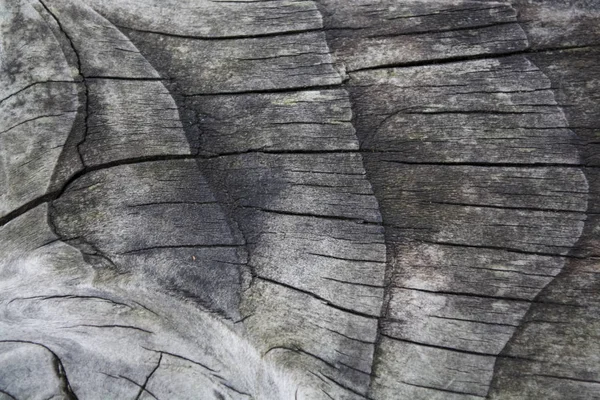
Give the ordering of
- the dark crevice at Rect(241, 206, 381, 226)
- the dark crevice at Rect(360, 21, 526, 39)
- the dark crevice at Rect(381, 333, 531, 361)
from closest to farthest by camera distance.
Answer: the dark crevice at Rect(381, 333, 531, 361), the dark crevice at Rect(241, 206, 381, 226), the dark crevice at Rect(360, 21, 526, 39)

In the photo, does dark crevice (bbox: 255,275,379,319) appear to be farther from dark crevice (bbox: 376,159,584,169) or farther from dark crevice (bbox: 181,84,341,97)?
dark crevice (bbox: 181,84,341,97)

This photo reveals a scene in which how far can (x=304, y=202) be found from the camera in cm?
125

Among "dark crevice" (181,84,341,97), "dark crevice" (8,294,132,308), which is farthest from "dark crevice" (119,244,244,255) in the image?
"dark crevice" (181,84,341,97)

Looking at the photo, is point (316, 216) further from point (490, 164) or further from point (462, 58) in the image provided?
point (462, 58)

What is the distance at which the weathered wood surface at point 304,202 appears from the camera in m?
1.14

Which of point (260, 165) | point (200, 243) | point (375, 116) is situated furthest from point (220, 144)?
point (375, 116)

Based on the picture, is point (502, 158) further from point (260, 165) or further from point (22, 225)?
point (22, 225)

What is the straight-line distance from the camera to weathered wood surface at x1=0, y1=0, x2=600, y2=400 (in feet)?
3.74

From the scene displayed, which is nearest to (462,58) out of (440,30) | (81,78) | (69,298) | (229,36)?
(440,30)

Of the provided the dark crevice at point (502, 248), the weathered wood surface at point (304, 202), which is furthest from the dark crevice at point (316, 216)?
the dark crevice at point (502, 248)

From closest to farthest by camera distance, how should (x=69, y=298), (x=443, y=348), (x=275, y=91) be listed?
(x=443, y=348)
(x=69, y=298)
(x=275, y=91)

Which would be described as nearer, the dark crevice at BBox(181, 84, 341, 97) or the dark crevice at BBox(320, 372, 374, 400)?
the dark crevice at BBox(320, 372, 374, 400)

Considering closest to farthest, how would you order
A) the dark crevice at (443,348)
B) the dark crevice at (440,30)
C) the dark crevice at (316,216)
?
the dark crevice at (443,348), the dark crevice at (316,216), the dark crevice at (440,30)

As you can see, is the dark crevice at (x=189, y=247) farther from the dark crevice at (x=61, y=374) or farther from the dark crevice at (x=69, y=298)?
the dark crevice at (x=61, y=374)
